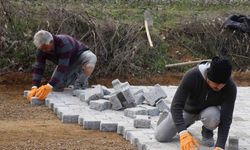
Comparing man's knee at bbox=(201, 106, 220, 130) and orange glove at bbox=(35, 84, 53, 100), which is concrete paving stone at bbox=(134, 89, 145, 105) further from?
man's knee at bbox=(201, 106, 220, 130)

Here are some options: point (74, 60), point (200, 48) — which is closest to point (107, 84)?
point (74, 60)

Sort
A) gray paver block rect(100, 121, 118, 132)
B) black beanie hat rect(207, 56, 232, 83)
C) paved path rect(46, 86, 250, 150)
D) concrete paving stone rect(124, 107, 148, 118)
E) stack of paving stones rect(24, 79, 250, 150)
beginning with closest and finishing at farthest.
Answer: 1. black beanie hat rect(207, 56, 232, 83)
2. paved path rect(46, 86, 250, 150)
3. stack of paving stones rect(24, 79, 250, 150)
4. gray paver block rect(100, 121, 118, 132)
5. concrete paving stone rect(124, 107, 148, 118)

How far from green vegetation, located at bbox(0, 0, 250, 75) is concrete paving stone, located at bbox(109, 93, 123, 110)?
11.6 feet

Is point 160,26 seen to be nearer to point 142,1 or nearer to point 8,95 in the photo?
point 142,1

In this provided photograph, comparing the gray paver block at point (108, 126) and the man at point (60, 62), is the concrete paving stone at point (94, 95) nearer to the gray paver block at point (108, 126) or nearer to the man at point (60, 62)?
the man at point (60, 62)

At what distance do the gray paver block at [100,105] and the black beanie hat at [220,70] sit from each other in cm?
296

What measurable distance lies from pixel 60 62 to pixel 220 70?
391 centimetres

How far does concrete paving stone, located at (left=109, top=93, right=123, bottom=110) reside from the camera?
7789 mm

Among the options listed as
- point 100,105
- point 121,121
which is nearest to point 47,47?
point 100,105

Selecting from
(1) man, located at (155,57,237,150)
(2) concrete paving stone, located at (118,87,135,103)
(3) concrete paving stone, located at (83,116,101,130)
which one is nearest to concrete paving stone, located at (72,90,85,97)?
(2) concrete paving stone, located at (118,87,135,103)

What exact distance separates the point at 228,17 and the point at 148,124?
785cm

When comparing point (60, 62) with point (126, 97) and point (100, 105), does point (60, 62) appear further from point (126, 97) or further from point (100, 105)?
point (126, 97)

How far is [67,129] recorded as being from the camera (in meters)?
7.01

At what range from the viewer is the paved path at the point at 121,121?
6199 millimetres
